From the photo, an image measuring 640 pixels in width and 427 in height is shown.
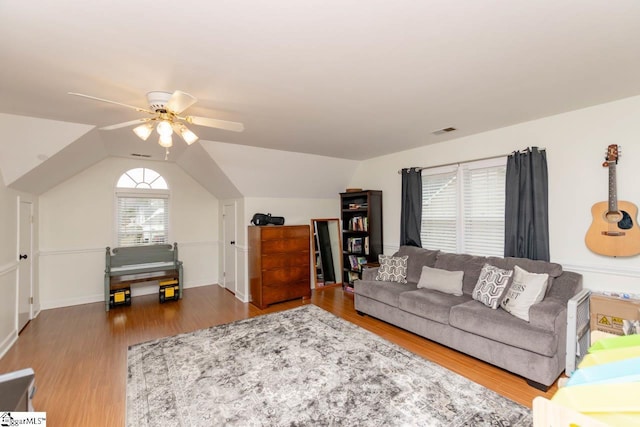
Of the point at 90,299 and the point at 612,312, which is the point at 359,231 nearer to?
the point at 612,312

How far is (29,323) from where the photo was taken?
153 inches

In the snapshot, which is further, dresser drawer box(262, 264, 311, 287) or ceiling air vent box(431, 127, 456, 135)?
dresser drawer box(262, 264, 311, 287)

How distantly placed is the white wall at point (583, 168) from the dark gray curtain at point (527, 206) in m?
0.10

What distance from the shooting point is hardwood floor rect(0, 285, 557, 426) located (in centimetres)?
225

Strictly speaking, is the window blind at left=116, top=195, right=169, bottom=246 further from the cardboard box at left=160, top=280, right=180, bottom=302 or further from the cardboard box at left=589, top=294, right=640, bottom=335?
the cardboard box at left=589, top=294, right=640, bottom=335

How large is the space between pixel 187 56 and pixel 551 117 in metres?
3.58

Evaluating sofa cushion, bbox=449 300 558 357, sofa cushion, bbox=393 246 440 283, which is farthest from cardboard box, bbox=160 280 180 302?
sofa cushion, bbox=449 300 558 357

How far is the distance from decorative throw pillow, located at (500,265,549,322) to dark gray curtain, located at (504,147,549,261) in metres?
0.55

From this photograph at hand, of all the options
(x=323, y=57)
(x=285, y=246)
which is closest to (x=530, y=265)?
(x=323, y=57)

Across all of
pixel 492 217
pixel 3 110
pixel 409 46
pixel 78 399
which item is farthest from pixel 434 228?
pixel 3 110

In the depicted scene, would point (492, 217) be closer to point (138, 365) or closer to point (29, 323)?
point (138, 365)

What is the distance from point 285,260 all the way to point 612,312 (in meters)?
3.85

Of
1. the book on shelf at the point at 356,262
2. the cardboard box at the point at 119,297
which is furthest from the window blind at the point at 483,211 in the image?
the cardboard box at the point at 119,297

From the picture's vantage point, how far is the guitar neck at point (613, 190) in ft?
8.76
